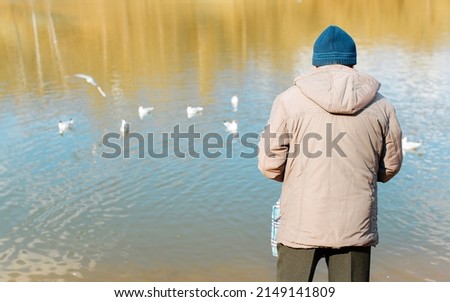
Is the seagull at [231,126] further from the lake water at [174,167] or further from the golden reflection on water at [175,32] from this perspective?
the golden reflection on water at [175,32]

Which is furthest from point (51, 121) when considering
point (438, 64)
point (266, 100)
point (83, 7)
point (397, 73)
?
point (83, 7)

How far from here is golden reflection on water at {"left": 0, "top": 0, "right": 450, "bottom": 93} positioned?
703 inches

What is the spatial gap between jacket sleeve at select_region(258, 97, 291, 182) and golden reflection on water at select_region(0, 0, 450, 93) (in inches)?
435

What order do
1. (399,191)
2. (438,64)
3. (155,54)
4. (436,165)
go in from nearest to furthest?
(399,191) < (436,165) < (438,64) < (155,54)

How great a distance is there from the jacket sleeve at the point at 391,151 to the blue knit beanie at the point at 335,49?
348 mm

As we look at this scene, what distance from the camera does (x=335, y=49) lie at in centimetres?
264

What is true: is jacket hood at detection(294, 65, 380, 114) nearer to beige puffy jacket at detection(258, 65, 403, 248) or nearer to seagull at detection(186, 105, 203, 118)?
beige puffy jacket at detection(258, 65, 403, 248)

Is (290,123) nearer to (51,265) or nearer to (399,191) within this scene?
(51,265)

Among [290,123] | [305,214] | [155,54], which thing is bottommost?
[155,54]

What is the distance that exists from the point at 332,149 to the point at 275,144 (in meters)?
0.28

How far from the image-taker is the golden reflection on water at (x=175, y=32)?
58.5ft

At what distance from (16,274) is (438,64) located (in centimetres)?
1353

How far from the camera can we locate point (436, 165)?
26.8 feet

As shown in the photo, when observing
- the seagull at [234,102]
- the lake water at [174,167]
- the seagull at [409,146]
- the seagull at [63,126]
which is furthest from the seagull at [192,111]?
the seagull at [409,146]
